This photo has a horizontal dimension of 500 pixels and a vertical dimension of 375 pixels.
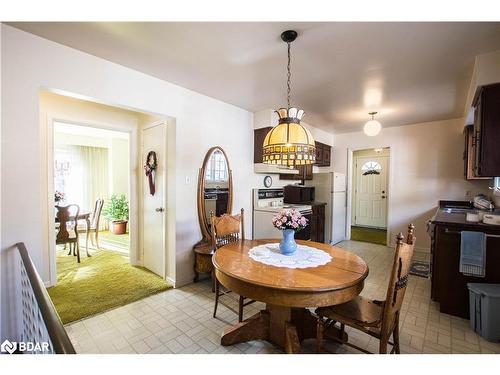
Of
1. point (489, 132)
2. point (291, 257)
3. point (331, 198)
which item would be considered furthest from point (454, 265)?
point (331, 198)

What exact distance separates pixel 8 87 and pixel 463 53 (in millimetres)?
3589

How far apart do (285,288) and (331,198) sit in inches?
146

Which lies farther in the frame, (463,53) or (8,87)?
(463,53)

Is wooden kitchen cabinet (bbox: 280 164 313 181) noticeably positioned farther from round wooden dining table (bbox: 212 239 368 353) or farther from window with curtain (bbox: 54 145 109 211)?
window with curtain (bbox: 54 145 109 211)

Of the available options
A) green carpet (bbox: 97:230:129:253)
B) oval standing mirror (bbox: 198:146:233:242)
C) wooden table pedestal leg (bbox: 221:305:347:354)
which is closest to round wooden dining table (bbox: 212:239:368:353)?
wooden table pedestal leg (bbox: 221:305:347:354)

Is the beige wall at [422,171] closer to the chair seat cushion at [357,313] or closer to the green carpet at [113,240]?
the chair seat cushion at [357,313]

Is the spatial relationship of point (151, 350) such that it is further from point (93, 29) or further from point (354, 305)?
point (93, 29)

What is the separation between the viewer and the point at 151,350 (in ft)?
6.08

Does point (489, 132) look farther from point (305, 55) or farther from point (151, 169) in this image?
point (151, 169)

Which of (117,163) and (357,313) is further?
(117,163)

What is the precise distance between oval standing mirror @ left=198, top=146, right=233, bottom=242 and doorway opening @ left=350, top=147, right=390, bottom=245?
4.14 m

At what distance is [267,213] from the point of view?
12.2 feet

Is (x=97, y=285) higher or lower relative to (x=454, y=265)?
lower
